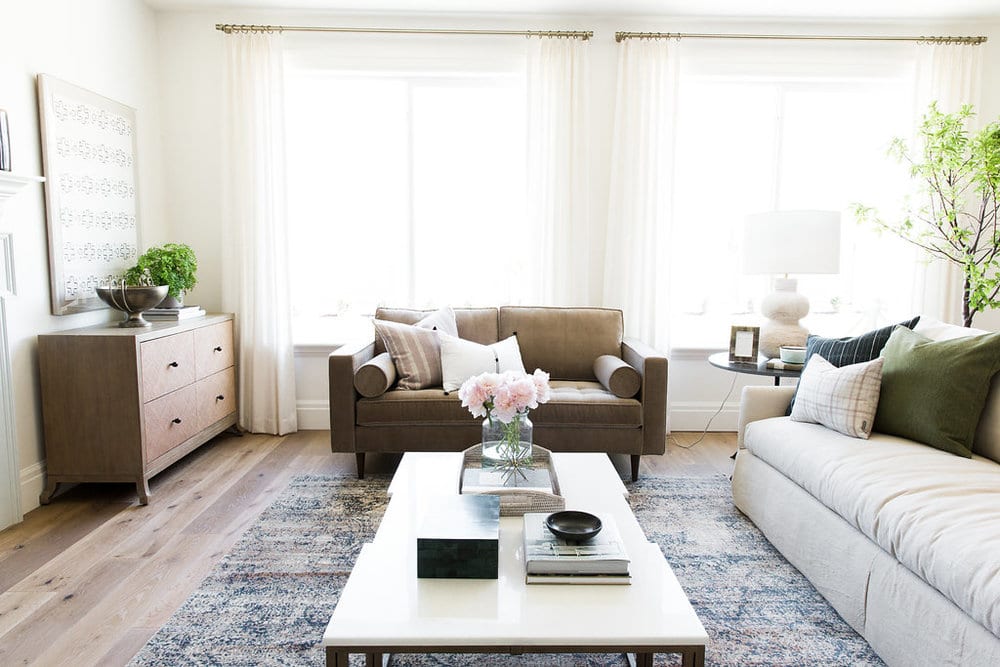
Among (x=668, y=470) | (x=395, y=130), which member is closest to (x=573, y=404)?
(x=668, y=470)

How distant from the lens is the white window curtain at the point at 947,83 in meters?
4.08

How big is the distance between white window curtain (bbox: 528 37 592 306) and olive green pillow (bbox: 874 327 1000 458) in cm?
206

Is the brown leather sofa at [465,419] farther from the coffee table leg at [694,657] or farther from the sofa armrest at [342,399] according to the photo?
the coffee table leg at [694,657]

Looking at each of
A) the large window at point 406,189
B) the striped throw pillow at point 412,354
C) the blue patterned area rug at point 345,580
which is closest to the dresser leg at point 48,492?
the blue patterned area rug at point 345,580

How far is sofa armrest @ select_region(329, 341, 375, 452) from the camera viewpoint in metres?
3.24

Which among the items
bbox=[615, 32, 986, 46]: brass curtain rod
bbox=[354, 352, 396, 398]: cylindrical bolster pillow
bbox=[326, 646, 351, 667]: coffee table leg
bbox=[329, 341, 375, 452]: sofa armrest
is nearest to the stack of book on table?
bbox=[329, 341, 375, 452]: sofa armrest

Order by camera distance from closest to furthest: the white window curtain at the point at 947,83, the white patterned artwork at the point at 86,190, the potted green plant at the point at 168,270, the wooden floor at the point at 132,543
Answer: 1. the wooden floor at the point at 132,543
2. the white patterned artwork at the point at 86,190
3. the potted green plant at the point at 168,270
4. the white window curtain at the point at 947,83

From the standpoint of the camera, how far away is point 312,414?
14.2 feet

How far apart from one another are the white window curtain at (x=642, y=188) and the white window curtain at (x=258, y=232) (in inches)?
81.2

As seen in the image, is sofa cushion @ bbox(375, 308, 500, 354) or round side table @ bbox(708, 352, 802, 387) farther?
sofa cushion @ bbox(375, 308, 500, 354)

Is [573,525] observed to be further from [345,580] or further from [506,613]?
[345,580]

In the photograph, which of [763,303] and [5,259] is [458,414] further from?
[5,259]

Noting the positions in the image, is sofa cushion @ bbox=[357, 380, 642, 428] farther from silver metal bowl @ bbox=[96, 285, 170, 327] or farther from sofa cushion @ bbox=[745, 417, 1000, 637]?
silver metal bowl @ bbox=[96, 285, 170, 327]

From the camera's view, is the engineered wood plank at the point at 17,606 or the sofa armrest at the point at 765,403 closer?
the engineered wood plank at the point at 17,606
